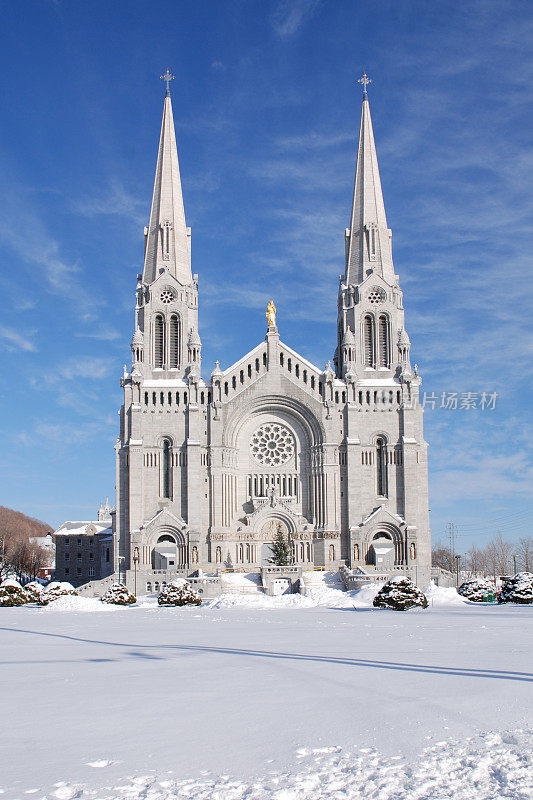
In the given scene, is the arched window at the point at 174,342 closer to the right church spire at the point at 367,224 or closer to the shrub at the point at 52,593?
the right church spire at the point at 367,224

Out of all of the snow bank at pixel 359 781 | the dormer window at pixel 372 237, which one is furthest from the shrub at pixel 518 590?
the dormer window at pixel 372 237

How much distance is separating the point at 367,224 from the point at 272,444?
22.0 metres

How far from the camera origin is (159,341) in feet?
220

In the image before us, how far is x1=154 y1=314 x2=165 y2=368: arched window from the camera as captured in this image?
6656cm

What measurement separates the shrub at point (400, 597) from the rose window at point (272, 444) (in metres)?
29.9

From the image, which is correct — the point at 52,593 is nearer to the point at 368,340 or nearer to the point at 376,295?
the point at 368,340

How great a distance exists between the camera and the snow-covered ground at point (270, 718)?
8375mm

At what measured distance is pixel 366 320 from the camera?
226 ft

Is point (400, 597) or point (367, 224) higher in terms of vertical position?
point (367, 224)

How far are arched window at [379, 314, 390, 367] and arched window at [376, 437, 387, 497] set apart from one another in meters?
7.21

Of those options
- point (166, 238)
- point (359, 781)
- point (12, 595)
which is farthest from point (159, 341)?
point (359, 781)

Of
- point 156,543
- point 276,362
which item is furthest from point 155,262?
point 156,543

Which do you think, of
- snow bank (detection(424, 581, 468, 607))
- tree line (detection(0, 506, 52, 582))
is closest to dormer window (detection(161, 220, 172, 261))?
snow bank (detection(424, 581, 468, 607))

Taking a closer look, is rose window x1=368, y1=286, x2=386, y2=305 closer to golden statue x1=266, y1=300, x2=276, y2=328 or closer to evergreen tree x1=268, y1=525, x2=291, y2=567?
golden statue x1=266, y1=300, x2=276, y2=328
